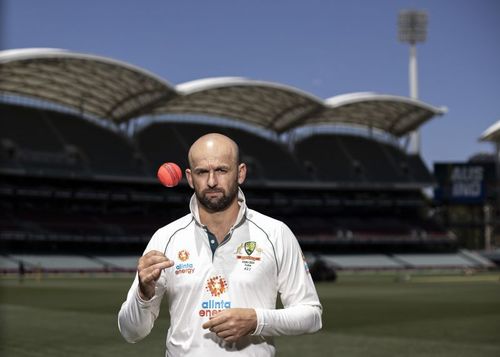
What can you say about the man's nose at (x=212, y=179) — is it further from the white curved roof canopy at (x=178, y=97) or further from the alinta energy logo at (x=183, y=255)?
the white curved roof canopy at (x=178, y=97)

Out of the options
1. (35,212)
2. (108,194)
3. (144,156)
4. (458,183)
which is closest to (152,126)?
(144,156)

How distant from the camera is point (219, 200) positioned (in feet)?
12.8

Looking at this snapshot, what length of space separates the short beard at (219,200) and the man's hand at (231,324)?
570mm

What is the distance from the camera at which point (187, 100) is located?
3061 inches

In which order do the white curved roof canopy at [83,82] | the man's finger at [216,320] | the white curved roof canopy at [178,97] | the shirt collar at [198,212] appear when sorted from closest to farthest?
the man's finger at [216,320]
the shirt collar at [198,212]
the white curved roof canopy at [83,82]
the white curved roof canopy at [178,97]

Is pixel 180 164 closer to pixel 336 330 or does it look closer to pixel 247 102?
pixel 247 102

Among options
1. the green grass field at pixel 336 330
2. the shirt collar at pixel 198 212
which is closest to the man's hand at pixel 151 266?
the shirt collar at pixel 198 212

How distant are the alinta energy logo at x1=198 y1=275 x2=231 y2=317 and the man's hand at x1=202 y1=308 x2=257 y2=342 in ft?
0.58

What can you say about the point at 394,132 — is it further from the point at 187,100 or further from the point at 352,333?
the point at 352,333

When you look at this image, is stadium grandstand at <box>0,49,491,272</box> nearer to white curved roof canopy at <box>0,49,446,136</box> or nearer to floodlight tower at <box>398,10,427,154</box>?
white curved roof canopy at <box>0,49,446,136</box>

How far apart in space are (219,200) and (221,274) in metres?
0.42

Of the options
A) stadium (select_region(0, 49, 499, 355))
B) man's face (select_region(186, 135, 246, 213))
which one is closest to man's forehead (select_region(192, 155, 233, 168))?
man's face (select_region(186, 135, 246, 213))

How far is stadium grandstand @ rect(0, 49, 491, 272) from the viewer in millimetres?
67625

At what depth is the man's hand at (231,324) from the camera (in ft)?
12.3
